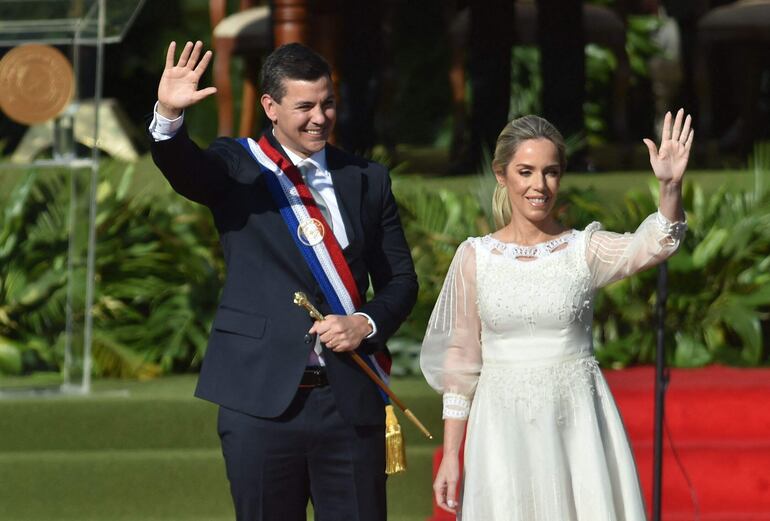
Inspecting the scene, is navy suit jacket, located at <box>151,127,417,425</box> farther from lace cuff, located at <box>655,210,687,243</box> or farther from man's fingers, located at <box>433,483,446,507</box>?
lace cuff, located at <box>655,210,687,243</box>

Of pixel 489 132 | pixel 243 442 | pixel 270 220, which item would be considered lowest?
pixel 243 442

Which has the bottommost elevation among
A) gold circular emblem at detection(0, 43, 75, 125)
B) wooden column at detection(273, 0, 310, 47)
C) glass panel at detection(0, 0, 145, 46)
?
gold circular emblem at detection(0, 43, 75, 125)

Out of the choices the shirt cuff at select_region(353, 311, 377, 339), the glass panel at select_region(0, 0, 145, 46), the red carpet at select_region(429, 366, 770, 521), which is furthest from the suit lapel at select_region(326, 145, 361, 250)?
the glass panel at select_region(0, 0, 145, 46)

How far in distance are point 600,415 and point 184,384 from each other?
338 centimetres

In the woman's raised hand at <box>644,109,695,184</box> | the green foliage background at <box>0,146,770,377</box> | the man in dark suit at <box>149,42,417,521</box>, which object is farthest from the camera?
the green foliage background at <box>0,146,770,377</box>

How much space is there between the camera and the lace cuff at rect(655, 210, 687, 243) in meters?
3.90

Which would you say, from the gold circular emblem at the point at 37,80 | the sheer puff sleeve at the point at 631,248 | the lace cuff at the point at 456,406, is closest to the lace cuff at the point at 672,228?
the sheer puff sleeve at the point at 631,248

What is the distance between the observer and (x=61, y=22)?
7363 mm

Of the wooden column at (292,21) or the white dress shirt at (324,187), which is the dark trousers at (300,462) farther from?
the wooden column at (292,21)

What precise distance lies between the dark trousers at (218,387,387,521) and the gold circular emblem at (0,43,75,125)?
3.64 meters

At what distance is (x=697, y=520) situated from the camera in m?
6.32

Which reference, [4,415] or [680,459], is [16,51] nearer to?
[4,415]

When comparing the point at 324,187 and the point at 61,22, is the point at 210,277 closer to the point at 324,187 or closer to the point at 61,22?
the point at 61,22

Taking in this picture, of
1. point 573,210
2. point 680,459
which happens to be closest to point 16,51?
point 573,210
